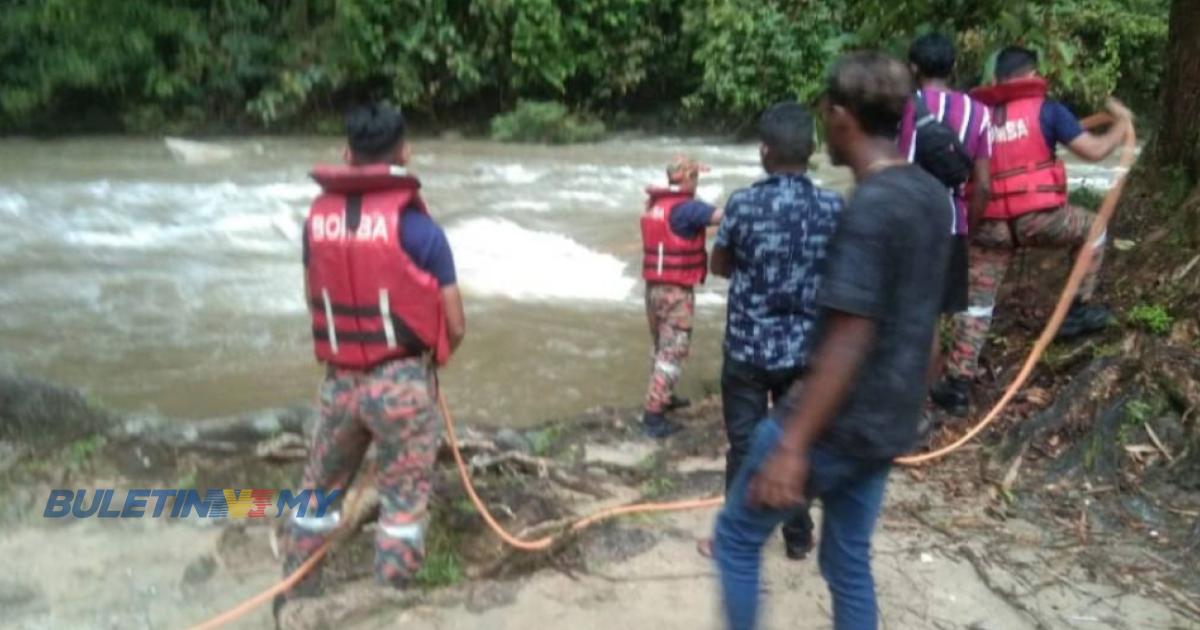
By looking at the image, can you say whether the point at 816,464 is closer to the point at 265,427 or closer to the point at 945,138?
the point at 945,138

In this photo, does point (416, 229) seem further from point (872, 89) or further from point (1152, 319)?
point (1152, 319)

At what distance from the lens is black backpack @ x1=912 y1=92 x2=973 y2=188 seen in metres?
4.56

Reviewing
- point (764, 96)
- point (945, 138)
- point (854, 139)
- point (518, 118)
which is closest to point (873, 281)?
point (854, 139)

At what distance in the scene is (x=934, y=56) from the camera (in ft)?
15.8

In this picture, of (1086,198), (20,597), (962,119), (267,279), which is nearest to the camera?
(20,597)

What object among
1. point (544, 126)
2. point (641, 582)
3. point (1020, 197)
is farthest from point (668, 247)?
point (544, 126)

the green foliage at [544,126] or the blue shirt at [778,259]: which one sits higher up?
the blue shirt at [778,259]

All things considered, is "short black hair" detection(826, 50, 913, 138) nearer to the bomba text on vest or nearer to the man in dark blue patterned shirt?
the man in dark blue patterned shirt

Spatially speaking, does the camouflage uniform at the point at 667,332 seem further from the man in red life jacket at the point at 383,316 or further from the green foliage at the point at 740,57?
the green foliage at the point at 740,57

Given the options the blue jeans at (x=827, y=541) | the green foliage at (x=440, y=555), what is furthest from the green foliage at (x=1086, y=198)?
the blue jeans at (x=827, y=541)

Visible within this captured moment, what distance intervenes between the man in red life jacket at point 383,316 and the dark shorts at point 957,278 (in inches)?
82.8

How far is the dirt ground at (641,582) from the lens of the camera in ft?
12.2

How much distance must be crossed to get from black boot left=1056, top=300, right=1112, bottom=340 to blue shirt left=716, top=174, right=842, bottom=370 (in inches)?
89.2

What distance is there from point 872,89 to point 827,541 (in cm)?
122
